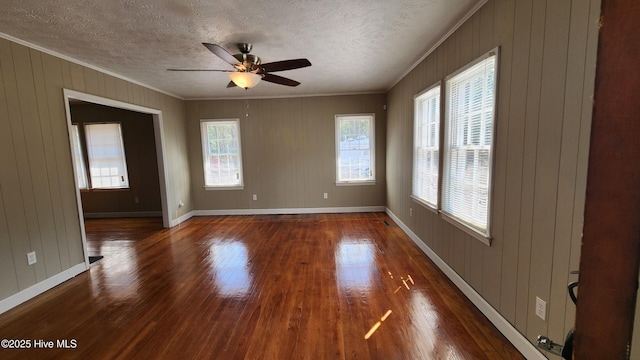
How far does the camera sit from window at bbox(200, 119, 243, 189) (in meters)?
Answer: 5.70

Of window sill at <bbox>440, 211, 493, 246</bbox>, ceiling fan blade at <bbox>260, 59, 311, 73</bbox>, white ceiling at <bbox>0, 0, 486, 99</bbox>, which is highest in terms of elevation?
white ceiling at <bbox>0, 0, 486, 99</bbox>

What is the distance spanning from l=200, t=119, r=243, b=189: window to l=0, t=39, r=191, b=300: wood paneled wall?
7.73ft

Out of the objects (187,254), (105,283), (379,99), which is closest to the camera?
(105,283)

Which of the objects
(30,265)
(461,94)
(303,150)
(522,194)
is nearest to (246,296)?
(30,265)

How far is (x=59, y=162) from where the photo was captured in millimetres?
2986

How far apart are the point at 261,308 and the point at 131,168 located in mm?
5356

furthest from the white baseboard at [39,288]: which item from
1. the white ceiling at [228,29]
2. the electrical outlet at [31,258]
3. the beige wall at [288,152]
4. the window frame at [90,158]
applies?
the window frame at [90,158]

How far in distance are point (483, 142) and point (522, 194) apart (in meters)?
0.61

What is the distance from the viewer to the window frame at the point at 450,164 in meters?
2.01

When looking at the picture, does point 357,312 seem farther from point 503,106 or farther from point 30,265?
point 30,265

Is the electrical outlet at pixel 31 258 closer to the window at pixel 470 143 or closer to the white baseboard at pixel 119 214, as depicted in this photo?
the white baseboard at pixel 119 214

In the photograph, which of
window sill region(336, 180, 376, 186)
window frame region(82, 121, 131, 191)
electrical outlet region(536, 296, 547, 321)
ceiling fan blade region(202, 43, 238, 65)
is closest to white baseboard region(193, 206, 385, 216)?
window sill region(336, 180, 376, 186)

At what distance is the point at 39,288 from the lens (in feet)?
8.91

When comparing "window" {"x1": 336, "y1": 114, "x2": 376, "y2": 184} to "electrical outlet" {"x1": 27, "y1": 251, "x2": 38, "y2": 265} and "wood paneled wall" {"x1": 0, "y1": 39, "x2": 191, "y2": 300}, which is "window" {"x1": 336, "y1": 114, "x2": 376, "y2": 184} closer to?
"wood paneled wall" {"x1": 0, "y1": 39, "x2": 191, "y2": 300}
